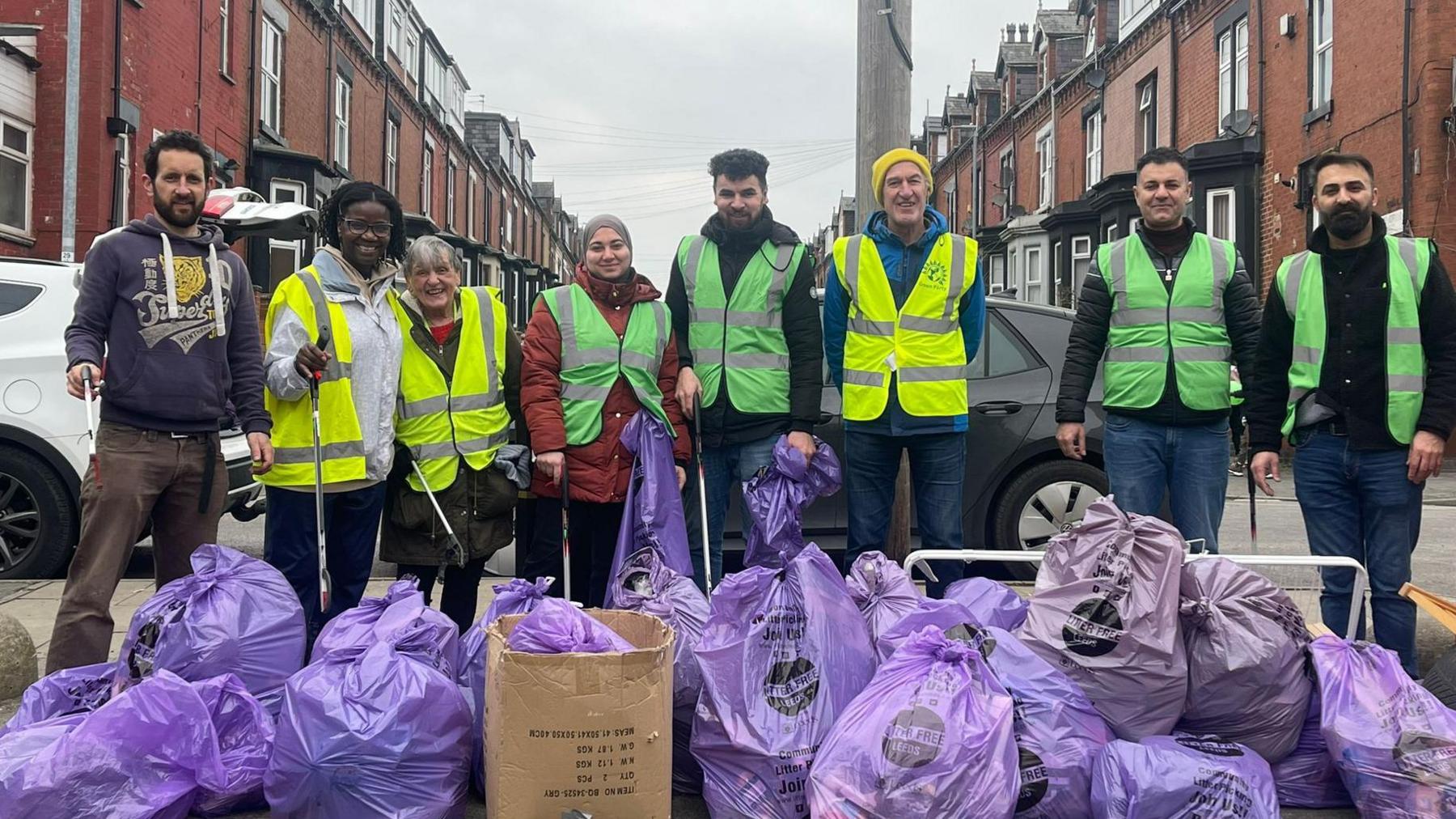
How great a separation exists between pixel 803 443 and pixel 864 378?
311mm

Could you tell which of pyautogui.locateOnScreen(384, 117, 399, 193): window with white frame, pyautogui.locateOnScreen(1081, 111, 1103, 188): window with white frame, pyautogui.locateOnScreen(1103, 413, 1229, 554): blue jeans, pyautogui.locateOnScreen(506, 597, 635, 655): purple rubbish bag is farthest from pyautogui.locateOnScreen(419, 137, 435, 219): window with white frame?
pyautogui.locateOnScreen(506, 597, 635, 655): purple rubbish bag

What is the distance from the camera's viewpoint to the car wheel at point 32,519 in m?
5.81

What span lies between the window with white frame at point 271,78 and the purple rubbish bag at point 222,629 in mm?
15795

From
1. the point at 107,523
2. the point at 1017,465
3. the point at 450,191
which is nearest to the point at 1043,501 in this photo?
the point at 1017,465

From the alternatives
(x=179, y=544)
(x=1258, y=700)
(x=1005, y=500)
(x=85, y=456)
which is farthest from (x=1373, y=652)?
(x=85, y=456)

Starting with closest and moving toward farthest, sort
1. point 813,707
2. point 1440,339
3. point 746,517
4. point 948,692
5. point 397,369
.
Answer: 1. point 948,692
2. point 813,707
3. point 1440,339
4. point 397,369
5. point 746,517

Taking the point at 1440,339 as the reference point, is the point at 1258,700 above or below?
below

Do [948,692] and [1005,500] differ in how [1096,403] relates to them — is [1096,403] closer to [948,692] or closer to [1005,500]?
[1005,500]

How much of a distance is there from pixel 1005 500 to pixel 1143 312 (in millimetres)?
1875

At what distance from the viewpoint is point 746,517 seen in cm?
526

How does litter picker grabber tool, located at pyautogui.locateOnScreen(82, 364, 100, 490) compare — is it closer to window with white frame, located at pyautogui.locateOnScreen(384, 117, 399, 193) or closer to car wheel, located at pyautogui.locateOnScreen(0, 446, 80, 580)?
car wheel, located at pyautogui.locateOnScreen(0, 446, 80, 580)

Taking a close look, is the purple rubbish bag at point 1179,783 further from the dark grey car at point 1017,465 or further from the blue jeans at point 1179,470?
the dark grey car at point 1017,465

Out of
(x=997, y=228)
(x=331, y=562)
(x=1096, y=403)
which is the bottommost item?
(x=331, y=562)

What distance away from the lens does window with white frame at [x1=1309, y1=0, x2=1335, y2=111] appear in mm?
14359
